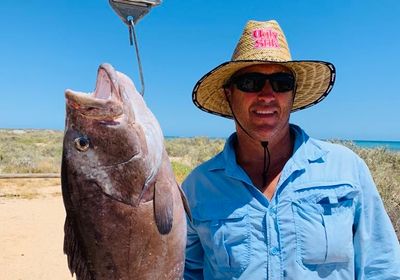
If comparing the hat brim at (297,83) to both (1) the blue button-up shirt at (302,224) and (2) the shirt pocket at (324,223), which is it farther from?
(2) the shirt pocket at (324,223)

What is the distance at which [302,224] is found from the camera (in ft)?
7.85

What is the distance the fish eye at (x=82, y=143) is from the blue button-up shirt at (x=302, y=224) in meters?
0.89

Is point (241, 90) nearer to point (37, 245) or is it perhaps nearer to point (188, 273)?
point (188, 273)

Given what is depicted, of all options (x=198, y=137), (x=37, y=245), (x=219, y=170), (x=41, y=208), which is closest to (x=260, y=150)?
(x=219, y=170)

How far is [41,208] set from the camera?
12.8 metres

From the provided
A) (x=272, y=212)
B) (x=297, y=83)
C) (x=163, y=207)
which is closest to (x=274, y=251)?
(x=272, y=212)

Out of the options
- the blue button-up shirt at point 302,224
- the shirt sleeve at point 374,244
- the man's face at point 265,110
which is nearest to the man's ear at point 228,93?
the man's face at point 265,110

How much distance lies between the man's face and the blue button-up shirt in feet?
0.65

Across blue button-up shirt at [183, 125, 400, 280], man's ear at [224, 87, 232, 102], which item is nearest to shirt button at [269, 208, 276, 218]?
blue button-up shirt at [183, 125, 400, 280]

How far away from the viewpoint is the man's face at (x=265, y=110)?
2.57 meters

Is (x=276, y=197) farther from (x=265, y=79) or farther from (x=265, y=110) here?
(x=265, y=79)

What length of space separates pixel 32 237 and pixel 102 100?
921cm

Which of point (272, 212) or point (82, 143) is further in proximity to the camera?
point (272, 212)

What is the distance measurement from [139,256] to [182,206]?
0.30 meters
